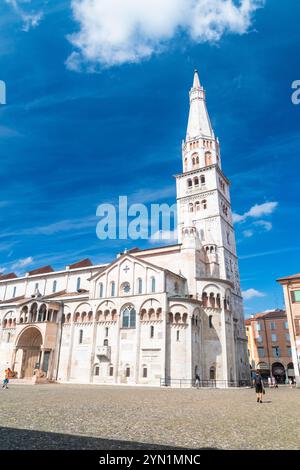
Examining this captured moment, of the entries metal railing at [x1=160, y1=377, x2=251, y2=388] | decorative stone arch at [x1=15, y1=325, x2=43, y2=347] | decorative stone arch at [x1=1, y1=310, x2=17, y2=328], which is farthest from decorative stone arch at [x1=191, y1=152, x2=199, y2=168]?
decorative stone arch at [x1=1, y1=310, x2=17, y2=328]

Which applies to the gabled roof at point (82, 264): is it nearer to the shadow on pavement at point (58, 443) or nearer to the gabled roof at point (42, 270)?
the gabled roof at point (42, 270)

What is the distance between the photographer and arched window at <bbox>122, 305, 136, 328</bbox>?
3947 centimetres

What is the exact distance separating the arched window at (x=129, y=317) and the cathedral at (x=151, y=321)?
123mm

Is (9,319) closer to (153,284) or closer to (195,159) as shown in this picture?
(153,284)

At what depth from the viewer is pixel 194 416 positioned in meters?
11.7

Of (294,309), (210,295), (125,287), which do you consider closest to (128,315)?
(125,287)

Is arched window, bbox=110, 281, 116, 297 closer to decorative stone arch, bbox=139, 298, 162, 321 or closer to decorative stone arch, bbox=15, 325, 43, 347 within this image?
decorative stone arch, bbox=139, 298, 162, 321

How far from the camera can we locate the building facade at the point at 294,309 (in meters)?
35.8

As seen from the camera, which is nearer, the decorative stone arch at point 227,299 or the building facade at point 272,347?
the decorative stone arch at point 227,299

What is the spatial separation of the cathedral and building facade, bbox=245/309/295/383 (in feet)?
54.4

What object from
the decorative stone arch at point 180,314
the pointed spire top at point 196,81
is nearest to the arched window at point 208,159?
the pointed spire top at point 196,81

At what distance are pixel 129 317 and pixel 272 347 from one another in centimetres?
3525

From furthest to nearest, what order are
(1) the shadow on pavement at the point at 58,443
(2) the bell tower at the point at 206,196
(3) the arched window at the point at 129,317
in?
(2) the bell tower at the point at 206,196 → (3) the arched window at the point at 129,317 → (1) the shadow on pavement at the point at 58,443

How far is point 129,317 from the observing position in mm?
39844
